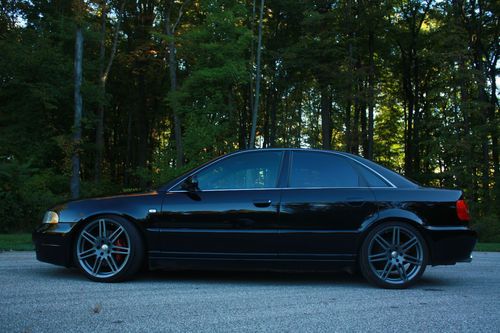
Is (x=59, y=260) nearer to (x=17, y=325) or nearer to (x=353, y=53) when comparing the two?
Answer: (x=17, y=325)

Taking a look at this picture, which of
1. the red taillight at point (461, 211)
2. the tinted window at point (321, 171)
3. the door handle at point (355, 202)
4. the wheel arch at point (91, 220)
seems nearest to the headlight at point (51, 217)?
the wheel arch at point (91, 220)

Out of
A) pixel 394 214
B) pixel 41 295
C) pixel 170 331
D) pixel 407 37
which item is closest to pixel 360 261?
pixel 394 214

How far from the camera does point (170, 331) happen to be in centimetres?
393

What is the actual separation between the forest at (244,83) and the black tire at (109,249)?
35.5ft

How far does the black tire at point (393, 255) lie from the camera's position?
5734 millimetres

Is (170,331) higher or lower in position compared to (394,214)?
lower

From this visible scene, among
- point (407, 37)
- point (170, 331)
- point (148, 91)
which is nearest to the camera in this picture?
point (170, 331)

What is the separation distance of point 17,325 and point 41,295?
1.14 m

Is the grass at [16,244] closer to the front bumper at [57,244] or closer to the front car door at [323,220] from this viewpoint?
the front bumper at [57,244]

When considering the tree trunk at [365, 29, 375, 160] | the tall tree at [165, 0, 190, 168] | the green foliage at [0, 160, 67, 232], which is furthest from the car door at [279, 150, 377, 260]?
the tree trunk at [365, 29, 375, 160]

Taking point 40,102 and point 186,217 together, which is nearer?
point 186,217

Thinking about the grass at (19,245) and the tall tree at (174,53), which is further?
the tall tree at (174,53)

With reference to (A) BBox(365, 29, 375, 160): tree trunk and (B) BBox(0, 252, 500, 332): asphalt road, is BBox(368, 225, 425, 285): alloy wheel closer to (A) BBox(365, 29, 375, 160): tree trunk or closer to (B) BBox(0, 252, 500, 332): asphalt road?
(B) BBox(0, 252, 500, 332): asphalt road

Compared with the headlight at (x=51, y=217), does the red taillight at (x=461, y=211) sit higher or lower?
higher
